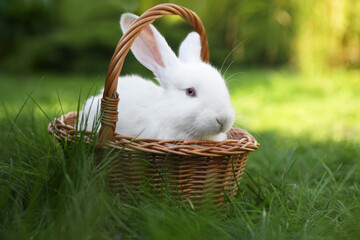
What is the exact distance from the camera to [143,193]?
1.56 meters

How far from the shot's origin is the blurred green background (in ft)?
21.3

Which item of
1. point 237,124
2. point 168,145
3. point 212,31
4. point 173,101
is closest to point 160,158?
point 168,145

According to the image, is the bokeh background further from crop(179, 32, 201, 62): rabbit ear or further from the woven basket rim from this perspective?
crop(179, 32, 201, 62): rabbit ear

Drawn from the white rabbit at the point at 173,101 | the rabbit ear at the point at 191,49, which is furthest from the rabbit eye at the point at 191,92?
the rabbit ear at the point at 191,49

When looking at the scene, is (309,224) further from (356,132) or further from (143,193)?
(356,132)

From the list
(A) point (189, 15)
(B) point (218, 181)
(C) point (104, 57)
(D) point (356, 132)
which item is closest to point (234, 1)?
(C) point (104, 57)

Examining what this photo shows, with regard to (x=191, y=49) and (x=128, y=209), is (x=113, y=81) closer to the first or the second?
(x=128, y=209)

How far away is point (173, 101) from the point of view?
5.93 feet

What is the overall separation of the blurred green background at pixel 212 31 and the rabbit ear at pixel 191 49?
3346 mm

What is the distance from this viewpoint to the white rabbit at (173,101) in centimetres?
171

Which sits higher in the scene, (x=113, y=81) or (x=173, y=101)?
(x=113, y=81)

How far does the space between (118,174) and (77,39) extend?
7306 millimetres

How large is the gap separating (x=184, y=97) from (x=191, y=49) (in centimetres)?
53

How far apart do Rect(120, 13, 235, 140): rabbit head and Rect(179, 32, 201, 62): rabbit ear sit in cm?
14
